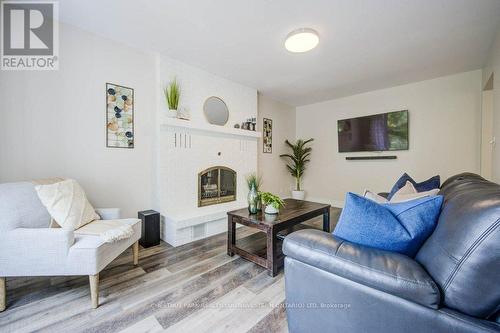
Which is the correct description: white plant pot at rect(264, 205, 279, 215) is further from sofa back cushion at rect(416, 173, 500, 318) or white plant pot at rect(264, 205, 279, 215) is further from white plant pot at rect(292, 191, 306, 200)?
white plant pot at rect(292, 191, 306, 200)

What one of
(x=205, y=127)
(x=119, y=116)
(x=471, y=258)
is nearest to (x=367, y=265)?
(x=471, y=258)

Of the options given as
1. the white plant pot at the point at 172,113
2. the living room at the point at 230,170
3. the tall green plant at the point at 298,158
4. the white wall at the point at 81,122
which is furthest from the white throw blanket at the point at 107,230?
the tall green plant at the point at 298,158

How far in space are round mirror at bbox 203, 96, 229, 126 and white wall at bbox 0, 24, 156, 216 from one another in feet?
2.70

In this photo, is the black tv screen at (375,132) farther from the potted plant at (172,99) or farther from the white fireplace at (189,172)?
the potted plant at (172,99)

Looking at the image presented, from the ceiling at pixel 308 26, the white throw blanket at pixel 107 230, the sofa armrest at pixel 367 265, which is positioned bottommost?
the white throw blanket at pixel 107 230

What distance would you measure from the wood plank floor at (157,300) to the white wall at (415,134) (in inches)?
134

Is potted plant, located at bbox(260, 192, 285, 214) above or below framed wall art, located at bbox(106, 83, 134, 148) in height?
below

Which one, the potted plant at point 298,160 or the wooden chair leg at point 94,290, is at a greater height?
the potted plant at point 298,160

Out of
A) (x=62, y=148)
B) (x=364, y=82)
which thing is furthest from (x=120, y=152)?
(x=364, y=82)

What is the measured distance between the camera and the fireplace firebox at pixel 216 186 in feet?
10.7

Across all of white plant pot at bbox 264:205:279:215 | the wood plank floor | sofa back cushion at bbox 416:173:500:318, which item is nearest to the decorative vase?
white plant pot at bbox 264:205:279:215

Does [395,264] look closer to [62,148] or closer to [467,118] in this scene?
[62,148]

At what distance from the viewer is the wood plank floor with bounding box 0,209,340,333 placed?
1.36 meters

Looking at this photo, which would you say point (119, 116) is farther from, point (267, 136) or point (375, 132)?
point (375, 132)
